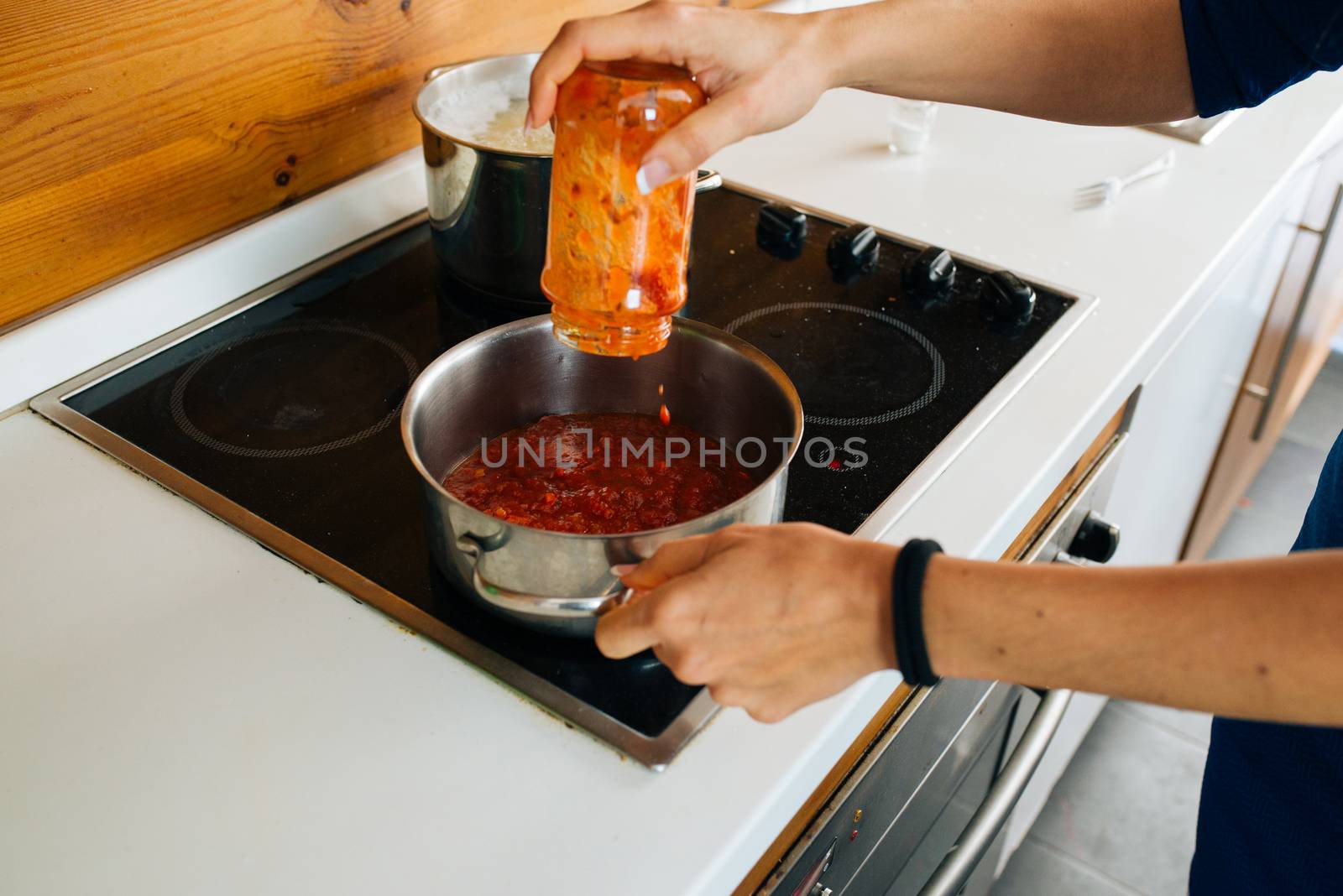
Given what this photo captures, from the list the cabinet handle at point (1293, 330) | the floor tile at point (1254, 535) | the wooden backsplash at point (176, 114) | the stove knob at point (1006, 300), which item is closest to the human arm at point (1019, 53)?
the stove knob at point (1006, 300)

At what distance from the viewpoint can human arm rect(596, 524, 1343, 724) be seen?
52 cm

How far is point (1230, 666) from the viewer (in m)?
0.53

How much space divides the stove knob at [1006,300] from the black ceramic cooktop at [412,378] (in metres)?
0.01

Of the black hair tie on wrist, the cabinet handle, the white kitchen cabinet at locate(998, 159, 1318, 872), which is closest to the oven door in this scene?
the white kitchen cabinet at locate(998, 159, 1318, 872)

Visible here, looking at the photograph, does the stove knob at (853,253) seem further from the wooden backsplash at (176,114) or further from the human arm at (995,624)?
the human arm at (995,624)

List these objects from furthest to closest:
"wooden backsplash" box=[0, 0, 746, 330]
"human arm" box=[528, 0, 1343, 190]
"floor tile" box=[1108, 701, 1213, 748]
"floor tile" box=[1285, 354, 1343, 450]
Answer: "floor tile" box=[1285, 354, 1343, 450]
"floor tile" box=[1108, 701, 1213, 748]
"wooden backsplash" box=[0, 0, 746, 330]
"human arm" box=[528, 0, 1343, 190]

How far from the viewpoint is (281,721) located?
699 mm

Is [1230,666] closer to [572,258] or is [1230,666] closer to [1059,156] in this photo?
[572,258]

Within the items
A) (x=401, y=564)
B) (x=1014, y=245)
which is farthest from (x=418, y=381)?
(x=1014, y=245)

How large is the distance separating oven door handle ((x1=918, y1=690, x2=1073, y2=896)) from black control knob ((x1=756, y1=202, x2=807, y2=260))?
0.54m

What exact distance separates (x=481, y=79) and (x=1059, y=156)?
0.75m

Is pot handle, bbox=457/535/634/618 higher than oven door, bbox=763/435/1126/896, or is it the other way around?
pot handle, bbox=457/535/634/618

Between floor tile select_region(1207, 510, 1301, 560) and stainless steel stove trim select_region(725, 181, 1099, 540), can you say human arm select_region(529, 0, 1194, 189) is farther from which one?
floor tile select_region(1207, 510, 1301, 560)

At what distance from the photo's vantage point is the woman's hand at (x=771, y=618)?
1.97 feet
